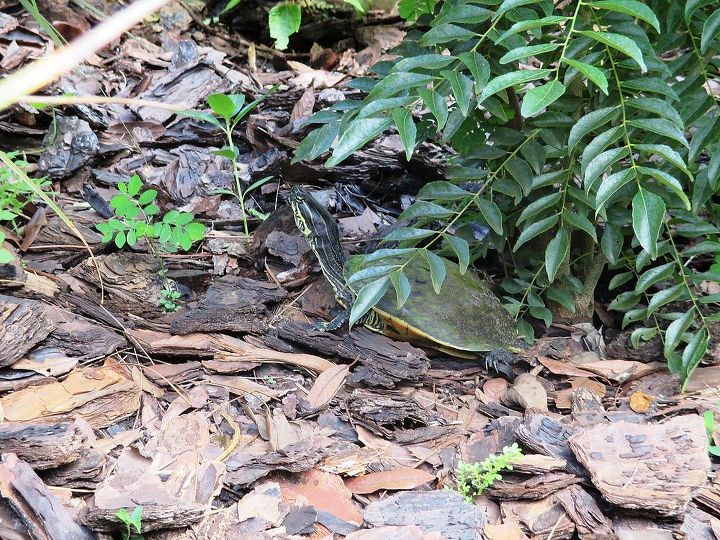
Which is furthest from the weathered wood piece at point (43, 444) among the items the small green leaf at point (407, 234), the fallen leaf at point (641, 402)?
the fallen leaf at point (641, 402)

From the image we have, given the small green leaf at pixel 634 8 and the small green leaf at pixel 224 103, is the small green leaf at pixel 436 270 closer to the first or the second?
the small green leaf at pixel 634 8

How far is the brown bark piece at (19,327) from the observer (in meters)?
2.45

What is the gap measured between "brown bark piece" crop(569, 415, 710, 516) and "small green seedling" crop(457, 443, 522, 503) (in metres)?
0.27

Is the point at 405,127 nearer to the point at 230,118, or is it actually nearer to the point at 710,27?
the point at 710,27

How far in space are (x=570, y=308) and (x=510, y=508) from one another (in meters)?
1.23

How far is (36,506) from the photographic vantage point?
1.80m

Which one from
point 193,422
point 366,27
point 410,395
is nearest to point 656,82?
point 410,395

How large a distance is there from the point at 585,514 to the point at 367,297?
107 centimetres

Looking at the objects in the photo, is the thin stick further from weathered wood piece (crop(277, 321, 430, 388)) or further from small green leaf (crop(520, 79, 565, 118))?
weathered wood piece (crop(277, 321, 430, 388))

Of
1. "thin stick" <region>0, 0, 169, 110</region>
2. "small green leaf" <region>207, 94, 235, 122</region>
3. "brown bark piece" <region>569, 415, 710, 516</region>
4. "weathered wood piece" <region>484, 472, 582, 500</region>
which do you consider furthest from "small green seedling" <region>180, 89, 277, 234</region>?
Answer: "thin stick" <region>0, 0, 169, 110</region>

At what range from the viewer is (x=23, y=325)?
254 centimetres

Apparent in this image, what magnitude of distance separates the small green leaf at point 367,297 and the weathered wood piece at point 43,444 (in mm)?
1022

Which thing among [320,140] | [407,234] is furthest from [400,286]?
[320,140]

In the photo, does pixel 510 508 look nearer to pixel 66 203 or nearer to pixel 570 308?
pixel 570 308
